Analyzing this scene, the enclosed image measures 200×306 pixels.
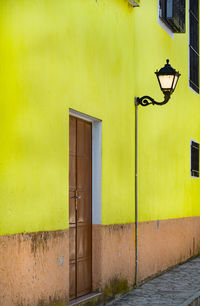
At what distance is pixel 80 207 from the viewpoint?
748cm

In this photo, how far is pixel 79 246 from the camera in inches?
291

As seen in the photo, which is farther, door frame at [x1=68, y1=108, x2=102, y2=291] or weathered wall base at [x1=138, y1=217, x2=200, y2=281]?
weathered wall base at [x1=138, y1=217, x2=200, y2=281]

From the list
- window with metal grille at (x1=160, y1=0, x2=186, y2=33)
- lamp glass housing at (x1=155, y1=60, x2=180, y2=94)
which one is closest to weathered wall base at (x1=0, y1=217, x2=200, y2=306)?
lamp glass housing at (x1=155, y1=60, x2=180, y2=94)

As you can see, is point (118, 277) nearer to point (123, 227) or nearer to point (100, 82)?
point (123, 227)

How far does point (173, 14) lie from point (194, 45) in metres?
2.99

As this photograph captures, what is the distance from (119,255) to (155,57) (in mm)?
3782

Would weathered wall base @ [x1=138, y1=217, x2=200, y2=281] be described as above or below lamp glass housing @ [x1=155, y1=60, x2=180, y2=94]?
Answer: below

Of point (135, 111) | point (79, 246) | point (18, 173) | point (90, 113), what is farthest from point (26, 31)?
point (135, 111)

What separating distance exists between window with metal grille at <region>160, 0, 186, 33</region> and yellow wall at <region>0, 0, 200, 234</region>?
0.24 meters

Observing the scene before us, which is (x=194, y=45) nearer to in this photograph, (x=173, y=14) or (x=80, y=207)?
(x=173, y=14)

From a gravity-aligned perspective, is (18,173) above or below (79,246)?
above

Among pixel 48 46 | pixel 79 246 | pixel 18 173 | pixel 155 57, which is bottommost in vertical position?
pixel 79 246

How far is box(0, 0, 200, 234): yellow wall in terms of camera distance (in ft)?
18.1

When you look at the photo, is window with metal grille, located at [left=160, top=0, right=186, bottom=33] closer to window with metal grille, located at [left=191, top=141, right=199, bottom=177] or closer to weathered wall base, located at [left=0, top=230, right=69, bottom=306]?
window with metal grille, located at [left=191, top=141, right=199, bottom=177]
